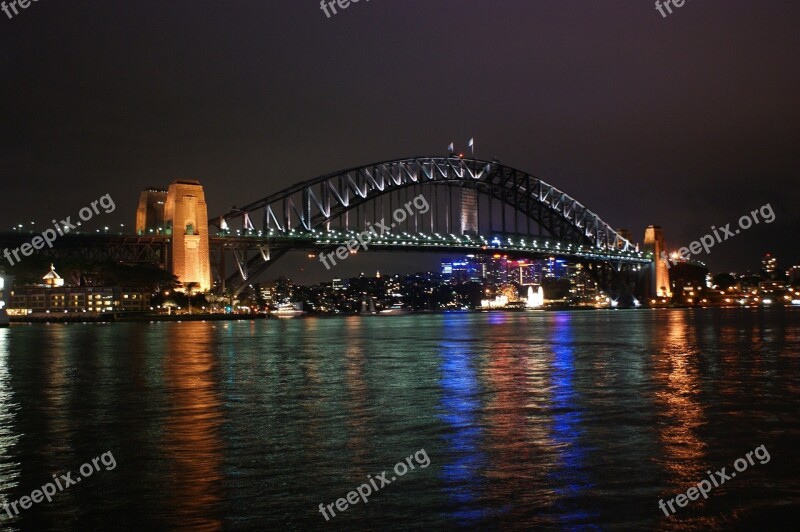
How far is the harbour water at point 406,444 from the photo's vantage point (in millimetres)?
8305

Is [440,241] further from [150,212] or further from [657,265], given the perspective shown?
[657,265]

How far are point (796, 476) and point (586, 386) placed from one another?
31.0ft

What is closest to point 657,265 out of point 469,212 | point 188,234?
point 469,212

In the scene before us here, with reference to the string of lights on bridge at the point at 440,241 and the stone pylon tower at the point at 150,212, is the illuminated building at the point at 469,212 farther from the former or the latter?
the stone pylon tower at the point at 150,212

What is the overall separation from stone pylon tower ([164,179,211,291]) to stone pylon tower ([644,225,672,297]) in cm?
7675

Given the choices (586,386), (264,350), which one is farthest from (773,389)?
(264,350)

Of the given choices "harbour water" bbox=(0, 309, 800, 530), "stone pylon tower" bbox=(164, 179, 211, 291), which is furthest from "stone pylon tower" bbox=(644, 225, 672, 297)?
"harbour water" bbox=(0, 309, 800, 530)

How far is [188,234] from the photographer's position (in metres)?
85.9

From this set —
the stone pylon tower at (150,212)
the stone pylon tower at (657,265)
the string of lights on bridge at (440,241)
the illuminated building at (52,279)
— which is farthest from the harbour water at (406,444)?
the stone pylon tower at (657,265)

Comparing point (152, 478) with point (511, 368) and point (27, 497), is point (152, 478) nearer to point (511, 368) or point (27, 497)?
point (27, 497)

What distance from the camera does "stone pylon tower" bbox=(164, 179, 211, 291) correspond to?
85412mm

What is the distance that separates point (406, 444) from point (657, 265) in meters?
130

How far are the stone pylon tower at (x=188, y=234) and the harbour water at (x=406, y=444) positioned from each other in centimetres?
6250

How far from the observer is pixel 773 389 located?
18.0m
